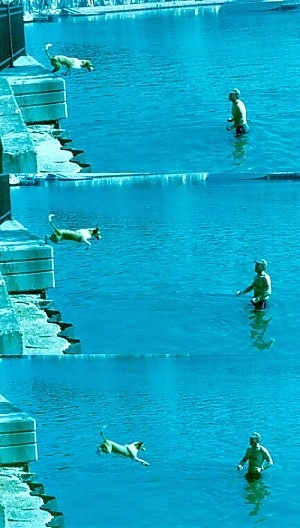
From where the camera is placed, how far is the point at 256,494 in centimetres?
1702

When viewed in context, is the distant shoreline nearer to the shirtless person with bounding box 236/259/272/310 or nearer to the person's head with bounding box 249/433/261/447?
the shirtless person with bounding box 236/259/272/310

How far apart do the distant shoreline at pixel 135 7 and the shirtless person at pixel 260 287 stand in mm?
49981

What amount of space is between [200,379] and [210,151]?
13993 millimetres

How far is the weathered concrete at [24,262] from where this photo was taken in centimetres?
1716

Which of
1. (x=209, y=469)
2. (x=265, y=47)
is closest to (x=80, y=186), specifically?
(x=209, y=469)

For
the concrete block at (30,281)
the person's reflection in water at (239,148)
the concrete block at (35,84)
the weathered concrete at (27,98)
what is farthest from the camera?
the person's reflection in water at (239,148)

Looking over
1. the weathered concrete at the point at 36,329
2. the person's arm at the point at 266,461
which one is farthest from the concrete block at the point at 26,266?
the person's arm at the point at 266,461

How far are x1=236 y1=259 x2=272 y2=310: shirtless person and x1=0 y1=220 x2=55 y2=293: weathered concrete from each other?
5.71 meters

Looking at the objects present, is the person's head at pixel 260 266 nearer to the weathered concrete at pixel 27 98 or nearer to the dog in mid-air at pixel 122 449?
the weathered concrete at pixel 27 98

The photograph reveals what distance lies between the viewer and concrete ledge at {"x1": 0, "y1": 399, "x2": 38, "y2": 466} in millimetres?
13539

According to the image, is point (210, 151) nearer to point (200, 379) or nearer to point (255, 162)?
point (255, 162)

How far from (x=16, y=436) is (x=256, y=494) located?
3916 mm

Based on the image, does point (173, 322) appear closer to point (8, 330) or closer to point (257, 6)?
point (8, 330)

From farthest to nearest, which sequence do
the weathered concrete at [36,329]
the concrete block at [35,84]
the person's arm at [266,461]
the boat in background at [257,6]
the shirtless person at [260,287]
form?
the boat in background at [257,6], the shirtless person at [260,287], the concrete block at [35,84], the weathered concrete at [36,329], the person's arm at [266,461]
